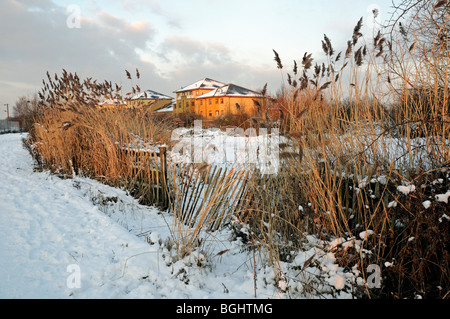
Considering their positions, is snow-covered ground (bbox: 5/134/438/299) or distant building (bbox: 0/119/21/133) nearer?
snow-covered ground (bbox: 5/134/438/299)

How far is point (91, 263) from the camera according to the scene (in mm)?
2230

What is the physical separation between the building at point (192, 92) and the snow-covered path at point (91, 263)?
42180mm

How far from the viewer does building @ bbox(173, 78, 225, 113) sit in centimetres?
4591

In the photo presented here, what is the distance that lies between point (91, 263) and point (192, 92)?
46877mm

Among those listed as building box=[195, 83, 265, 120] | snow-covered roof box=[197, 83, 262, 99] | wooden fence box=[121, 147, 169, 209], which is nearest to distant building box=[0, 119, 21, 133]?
building box=[195, 83, 265, 120]

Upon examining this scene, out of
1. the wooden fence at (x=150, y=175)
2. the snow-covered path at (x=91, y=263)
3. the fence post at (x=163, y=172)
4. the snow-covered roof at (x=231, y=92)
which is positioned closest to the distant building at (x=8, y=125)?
the snow-covered roof at (x=231, y=92)

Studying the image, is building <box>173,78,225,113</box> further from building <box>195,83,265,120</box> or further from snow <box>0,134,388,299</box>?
snow <box>0,134,388,299</box>

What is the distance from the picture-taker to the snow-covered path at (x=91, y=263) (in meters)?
1.91

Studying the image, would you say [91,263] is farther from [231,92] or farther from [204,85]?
[204,85]

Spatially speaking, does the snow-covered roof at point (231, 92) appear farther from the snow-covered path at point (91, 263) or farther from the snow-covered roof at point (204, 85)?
the snow-covered path at point (91, 263)

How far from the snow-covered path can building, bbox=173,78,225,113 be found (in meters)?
42.2

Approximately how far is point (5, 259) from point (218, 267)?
5.45ft

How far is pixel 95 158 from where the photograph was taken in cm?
499

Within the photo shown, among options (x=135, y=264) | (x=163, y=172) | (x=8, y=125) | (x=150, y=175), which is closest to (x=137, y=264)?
(x=135, y=264)
